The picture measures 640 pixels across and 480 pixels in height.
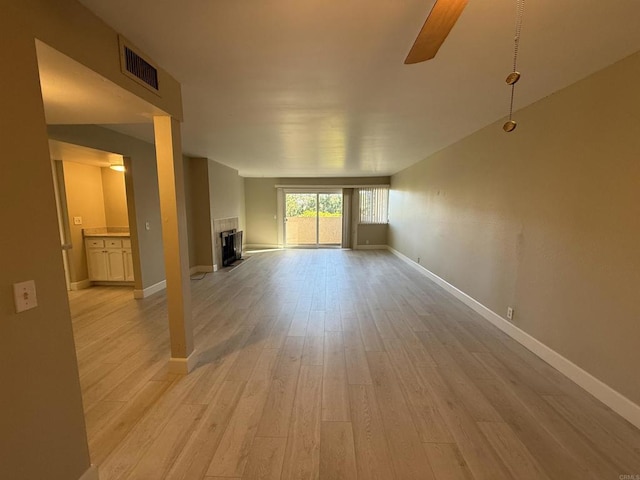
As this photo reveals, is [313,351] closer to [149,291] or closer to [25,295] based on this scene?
[25,295]

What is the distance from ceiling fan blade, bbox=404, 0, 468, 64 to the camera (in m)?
0.99

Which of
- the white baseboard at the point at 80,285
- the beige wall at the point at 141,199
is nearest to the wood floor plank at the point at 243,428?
the beige wall at the point at 141,199

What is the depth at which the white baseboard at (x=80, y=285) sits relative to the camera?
4.45 meters

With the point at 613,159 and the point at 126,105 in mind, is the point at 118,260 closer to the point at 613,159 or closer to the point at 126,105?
the point at 126,105

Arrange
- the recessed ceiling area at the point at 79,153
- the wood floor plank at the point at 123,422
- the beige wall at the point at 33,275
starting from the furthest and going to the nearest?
the recessed ceiling area at the point at 79,153, the wood floor plank at the point at 123,422, the beige wall at the point at 33,275

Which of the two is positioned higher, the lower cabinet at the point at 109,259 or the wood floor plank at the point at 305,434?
the lower cabinet at the point at 109,259

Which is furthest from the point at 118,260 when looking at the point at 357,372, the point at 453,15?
the point at 453,15

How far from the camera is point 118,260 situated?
456 centimetres

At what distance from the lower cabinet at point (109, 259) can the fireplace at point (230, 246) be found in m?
1.97

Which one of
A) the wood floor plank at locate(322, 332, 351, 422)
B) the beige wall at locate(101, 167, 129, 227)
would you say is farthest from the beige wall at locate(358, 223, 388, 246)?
the beige wall at locate(101, 167, 129, 227)

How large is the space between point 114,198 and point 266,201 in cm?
424

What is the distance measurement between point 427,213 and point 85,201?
624 centimetres

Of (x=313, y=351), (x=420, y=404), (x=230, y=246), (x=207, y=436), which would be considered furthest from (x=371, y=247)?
(x=207, y=436)

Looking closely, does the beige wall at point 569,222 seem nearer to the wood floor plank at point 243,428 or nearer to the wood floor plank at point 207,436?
the wood floor plank at point 243,428
